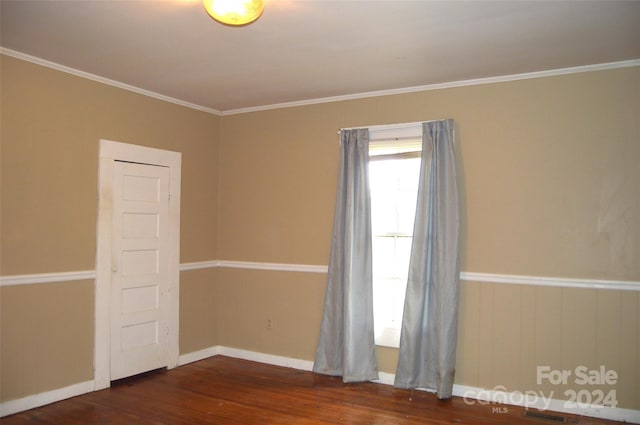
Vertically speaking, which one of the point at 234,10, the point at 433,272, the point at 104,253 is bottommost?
the point at 433,272

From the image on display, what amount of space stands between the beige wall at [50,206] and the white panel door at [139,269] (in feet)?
0.74

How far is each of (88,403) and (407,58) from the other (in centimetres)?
353

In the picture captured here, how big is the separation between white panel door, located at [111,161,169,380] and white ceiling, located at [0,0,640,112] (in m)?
0.90

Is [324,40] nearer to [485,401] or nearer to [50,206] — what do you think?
[50,206]

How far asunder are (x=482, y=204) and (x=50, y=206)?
341 centimetres

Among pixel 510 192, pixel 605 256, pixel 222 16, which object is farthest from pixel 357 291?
pixel 222 16

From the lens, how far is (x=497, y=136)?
4.03 meters

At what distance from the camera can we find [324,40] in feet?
10.7

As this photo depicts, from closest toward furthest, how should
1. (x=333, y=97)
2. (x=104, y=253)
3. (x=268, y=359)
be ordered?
1. (x=104, y=253)
2. (x=333, y=97)
3. (x=268, y=359)

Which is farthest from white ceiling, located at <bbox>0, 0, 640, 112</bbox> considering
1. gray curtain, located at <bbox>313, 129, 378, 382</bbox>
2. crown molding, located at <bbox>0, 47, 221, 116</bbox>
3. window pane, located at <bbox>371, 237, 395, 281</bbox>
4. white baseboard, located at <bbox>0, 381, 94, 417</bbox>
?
white baseboard, located at <bbox>0, 381, 94, 417</bbox>

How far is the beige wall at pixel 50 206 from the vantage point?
141 inches

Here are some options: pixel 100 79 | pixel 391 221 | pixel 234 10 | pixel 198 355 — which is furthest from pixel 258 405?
pixel 100 79

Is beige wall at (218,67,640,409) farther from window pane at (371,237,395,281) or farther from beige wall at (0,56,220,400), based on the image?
beige wall at (0,56,220,400)

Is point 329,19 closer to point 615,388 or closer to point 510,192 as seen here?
point 510,192
